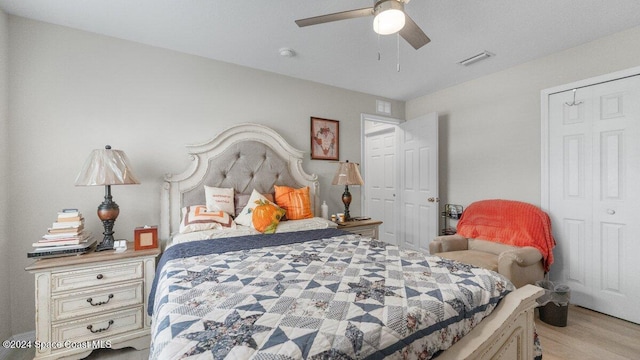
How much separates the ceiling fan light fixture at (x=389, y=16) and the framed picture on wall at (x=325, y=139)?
6.41ft

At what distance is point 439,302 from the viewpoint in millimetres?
1065

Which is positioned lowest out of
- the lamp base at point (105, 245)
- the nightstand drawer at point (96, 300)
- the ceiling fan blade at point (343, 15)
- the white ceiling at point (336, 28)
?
the nightstand drawer at point (96, 300)

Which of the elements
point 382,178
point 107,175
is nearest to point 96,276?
point 107,175

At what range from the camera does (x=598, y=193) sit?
2484 mm

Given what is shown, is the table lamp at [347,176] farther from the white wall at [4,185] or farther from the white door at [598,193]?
the white wall at [4,185]

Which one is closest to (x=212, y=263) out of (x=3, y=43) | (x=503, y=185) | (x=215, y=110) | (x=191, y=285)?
(x=191, y=285)

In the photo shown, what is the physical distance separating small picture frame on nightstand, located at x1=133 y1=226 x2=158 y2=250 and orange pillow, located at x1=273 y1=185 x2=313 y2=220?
3.74ft

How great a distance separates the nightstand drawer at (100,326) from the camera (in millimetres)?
1784

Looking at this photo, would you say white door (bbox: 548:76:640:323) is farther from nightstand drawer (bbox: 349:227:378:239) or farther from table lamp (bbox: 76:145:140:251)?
table lamp (bbox: 76:145:140:251)

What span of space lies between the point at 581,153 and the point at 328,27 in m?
2.71

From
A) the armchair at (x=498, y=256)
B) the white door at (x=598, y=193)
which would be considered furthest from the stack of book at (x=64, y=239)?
the white door at (x=598, y=193)

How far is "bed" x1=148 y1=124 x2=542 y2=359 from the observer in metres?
0.79

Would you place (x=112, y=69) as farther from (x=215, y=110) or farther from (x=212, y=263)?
(x=212, y=263)

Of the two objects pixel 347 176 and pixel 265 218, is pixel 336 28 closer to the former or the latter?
pixel 347 176
